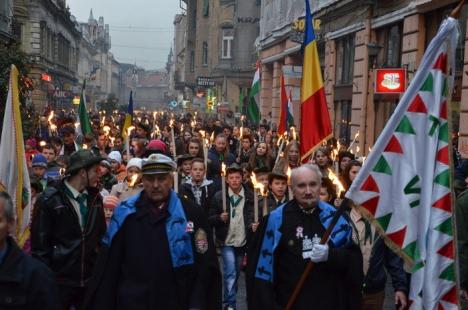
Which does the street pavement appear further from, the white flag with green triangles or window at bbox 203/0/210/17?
window at bbox 203/0/210/17

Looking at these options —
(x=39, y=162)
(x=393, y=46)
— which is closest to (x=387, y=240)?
(x=39, y=162)

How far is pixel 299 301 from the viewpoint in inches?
178

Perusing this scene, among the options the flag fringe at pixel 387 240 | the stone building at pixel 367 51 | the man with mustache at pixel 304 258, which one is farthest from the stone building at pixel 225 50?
the flag fringe at pixel 387 240

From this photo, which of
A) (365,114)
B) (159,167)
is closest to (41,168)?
(159,167)

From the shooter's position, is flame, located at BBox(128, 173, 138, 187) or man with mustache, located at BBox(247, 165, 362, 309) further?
flame, located at BBox(128, 173, 138, 187)

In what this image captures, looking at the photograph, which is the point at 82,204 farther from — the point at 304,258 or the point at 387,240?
the point at 387,240

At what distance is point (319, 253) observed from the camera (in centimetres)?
435

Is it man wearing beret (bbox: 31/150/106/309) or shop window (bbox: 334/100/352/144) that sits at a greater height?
shop window (bbox: 334/100/352/144)

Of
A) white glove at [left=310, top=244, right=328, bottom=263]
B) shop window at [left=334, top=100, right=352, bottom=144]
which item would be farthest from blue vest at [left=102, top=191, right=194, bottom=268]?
shop window at [left=334, top=100, right=352, bottom=144]

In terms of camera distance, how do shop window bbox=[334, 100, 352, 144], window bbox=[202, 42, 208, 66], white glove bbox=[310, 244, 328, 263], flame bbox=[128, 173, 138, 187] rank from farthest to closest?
window bbox=[202, 42, 208, 66] → shop window bbox=[334, 100, 352, 144] → flame bbox=[128, 173, 138, 187] → white glove bbox=[310, 244, 328, 263]

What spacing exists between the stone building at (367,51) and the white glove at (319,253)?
11.0 meters

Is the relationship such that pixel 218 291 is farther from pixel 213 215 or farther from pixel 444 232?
pixel 213 215

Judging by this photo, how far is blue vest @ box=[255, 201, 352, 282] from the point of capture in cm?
462

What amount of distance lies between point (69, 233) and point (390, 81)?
43.2 feet
